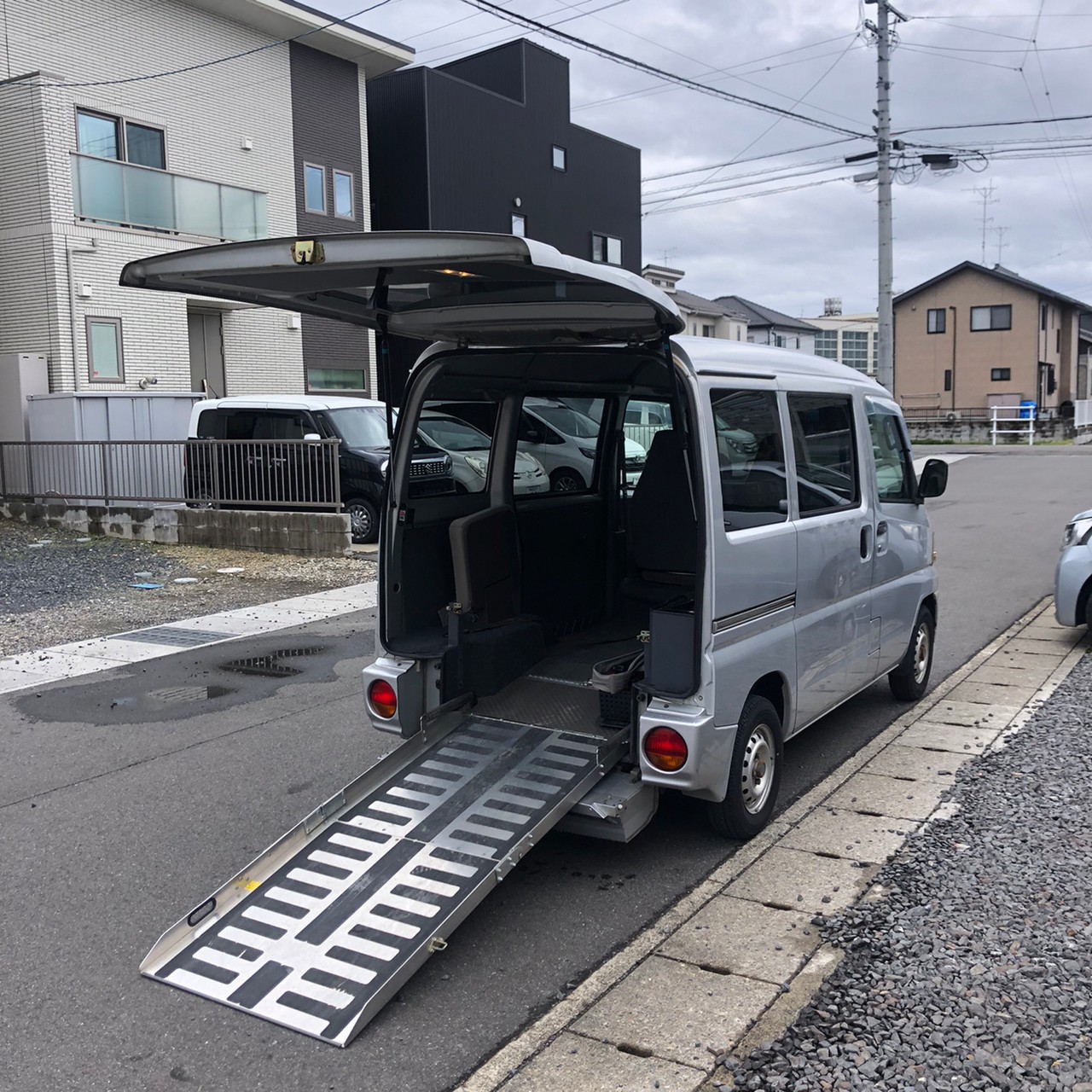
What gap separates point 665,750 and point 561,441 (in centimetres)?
241

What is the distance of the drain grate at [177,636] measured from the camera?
917cm

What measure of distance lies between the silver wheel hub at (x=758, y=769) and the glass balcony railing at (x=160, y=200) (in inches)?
687

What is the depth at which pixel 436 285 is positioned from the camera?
4336 millimetres

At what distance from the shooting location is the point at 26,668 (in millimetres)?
8250

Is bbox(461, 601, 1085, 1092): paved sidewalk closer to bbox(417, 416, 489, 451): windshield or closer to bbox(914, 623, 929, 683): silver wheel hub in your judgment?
bbox(914, 623, 929, 683): silver wheel hub

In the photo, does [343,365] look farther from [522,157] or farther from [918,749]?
[918,749]

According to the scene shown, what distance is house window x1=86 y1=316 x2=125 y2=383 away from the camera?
18.6m

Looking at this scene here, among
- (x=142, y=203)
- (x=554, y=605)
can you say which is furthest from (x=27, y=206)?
(x=554, y=605)

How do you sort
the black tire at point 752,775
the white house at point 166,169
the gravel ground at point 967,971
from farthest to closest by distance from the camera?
the white house at point 166,169 < the black tire at point 752,775 < the gravel ground at point 967,971

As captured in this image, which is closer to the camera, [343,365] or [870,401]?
[870,401]

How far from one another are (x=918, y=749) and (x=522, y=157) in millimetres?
25659

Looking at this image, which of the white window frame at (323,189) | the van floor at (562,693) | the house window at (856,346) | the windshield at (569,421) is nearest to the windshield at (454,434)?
the windshield at (569,421)

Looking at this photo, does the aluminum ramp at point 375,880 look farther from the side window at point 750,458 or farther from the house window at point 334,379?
the house window at point 334,379

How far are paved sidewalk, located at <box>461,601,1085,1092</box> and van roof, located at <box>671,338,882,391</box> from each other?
2.03 metres
